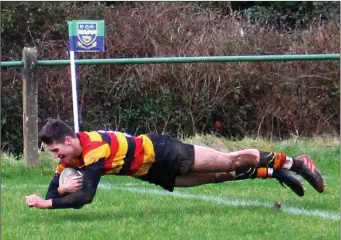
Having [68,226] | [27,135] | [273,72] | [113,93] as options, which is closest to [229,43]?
[273,72]

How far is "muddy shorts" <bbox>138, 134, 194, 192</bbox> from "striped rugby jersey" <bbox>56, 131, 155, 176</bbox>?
2.3 inches

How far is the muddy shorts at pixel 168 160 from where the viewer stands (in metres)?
7.60

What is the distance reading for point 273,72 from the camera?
14938 millimetres

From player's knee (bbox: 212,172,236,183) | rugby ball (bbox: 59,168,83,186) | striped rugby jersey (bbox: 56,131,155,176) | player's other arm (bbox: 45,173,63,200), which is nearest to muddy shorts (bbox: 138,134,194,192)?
striped rugby jersey (bbox: 56,131,155,176)

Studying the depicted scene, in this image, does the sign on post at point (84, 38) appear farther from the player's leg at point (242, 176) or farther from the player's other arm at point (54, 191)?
the player's other arm at point (54, 191)

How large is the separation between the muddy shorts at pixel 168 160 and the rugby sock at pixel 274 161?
594 millimetres

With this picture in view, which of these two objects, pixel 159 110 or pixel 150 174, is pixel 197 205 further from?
pixel 159 110

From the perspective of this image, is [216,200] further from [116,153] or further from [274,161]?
[116,153]

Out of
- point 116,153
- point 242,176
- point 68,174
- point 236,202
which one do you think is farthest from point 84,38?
point 116,153

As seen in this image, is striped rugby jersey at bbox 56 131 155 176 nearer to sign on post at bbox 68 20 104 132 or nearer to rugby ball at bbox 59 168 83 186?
rugby ball at bbox 59 168 83 186

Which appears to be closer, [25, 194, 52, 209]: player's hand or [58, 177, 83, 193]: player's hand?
[25, 194, 52, 209]: player's hand

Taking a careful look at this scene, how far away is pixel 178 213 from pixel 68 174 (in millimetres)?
941

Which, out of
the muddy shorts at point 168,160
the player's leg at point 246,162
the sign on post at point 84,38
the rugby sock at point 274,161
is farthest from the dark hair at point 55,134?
the sign on post at point 84,38

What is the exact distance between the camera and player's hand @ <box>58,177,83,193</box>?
7.18 m
